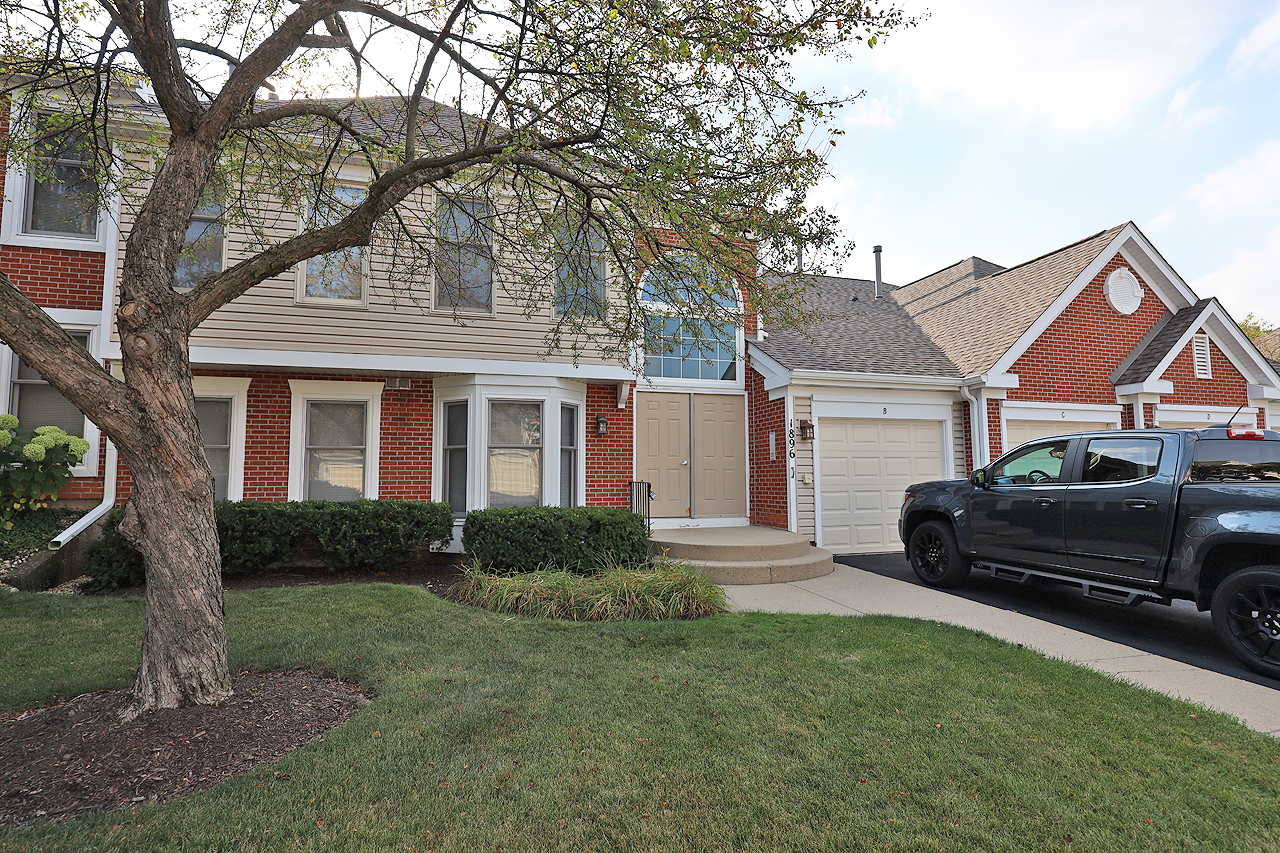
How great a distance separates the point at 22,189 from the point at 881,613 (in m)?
12.2

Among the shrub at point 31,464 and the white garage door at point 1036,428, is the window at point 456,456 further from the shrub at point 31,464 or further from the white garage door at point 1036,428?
the white garage door at point 1036,428

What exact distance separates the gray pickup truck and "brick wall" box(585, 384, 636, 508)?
16.7 ft

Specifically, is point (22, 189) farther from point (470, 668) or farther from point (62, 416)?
point (470, 668)

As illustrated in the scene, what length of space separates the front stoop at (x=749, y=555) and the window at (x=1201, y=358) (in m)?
9.57

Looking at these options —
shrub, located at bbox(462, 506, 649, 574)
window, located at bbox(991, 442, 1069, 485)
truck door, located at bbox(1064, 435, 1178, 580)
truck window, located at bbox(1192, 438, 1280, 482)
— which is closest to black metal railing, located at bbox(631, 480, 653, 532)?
shrub, located at bbox(462, 506, 649, 574)

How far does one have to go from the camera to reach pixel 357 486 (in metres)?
9.53

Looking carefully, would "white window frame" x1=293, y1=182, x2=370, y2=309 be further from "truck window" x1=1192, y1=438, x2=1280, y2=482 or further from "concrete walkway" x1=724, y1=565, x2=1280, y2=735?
"truck window" x1=1192, y1=438, x2=1280, y2=482

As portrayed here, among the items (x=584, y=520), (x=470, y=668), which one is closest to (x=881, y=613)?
(x=584, y=520)

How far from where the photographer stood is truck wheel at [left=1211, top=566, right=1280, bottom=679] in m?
4.74

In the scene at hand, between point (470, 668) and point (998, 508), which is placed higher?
point (998, 508)

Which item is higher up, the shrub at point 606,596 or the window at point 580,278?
the window at point 580,278

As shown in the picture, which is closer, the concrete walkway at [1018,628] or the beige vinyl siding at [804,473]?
the concrete walkway at [1018,628]

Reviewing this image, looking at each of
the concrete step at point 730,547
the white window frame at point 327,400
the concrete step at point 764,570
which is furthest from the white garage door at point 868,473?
the white window frame at point 327,400

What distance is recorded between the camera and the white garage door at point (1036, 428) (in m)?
11.8
